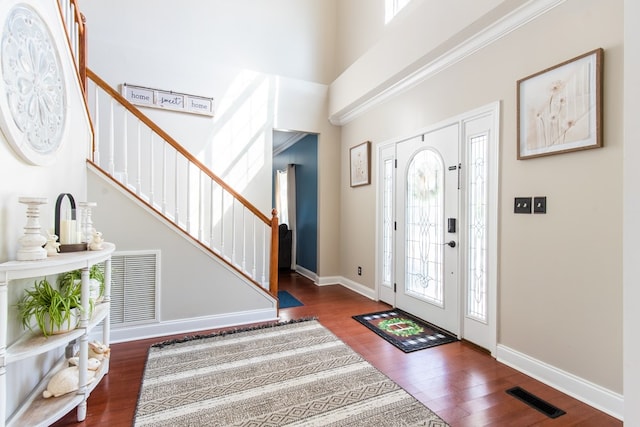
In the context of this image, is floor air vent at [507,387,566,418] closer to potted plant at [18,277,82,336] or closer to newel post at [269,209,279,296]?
newel post at [269,209,279,296]

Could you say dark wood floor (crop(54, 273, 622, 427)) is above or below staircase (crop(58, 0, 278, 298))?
below

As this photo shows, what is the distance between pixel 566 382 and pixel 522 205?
1.25 metres

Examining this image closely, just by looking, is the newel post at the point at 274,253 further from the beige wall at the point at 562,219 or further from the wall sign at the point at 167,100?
the beige wall at the point at 562,219

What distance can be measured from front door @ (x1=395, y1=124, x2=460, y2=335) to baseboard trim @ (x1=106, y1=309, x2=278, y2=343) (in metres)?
1.66

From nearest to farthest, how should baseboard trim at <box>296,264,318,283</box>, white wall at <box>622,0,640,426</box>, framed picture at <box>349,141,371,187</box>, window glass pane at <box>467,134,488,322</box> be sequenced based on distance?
white wall at <box>622,0,640,426</box>, window glass pane at <box>467,134,488,322</box>, framed picture at <box>349,141,371,187</box>, baseboard trim at <box>296,264,318,283</box>

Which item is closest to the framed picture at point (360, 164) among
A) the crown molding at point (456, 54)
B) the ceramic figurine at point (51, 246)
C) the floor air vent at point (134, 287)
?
the crown molding at point (456, 54)

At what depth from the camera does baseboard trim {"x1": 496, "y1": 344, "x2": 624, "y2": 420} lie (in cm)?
185

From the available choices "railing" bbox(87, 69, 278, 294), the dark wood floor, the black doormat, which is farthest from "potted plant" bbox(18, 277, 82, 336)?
the black doormat

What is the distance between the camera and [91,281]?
82.6 inches

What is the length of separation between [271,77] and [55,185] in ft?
11.2

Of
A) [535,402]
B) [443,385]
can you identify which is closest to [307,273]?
[443,385]

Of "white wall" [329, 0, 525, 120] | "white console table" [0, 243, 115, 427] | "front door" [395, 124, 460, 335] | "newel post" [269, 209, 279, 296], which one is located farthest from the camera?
"newel post" [269, 209, 279, 296]

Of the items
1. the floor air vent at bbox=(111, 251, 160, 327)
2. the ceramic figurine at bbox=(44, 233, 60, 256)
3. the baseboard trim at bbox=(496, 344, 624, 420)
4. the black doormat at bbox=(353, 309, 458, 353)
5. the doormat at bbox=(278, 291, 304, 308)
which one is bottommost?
the black doormat at bbox=(353, 309, 458, 353)

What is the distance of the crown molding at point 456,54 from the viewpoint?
2.28 metres
